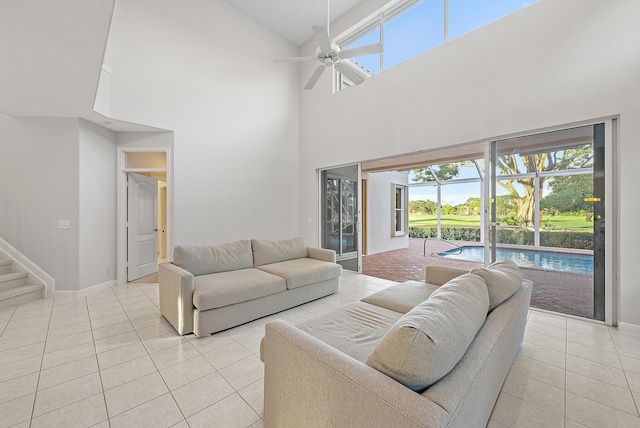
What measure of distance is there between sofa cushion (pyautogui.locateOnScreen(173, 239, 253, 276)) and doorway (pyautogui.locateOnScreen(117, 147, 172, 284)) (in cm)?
162

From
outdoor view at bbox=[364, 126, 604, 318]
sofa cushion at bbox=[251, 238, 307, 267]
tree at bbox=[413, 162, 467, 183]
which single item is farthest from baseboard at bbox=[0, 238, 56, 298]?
tree at bbox=[413, 162, 467, 183]

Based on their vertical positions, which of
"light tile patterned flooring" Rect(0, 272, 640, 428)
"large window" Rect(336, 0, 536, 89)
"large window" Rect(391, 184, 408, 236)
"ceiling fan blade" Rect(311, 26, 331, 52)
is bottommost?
"light tile patterned flooring" Rect(0, 272, 640, 428)

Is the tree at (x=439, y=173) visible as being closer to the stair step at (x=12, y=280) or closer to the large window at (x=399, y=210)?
the large window at (x=399, y=210)

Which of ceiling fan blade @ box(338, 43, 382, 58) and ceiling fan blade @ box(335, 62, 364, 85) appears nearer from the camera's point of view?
ceiling fan blade @ box(338, 43, 382, 58)

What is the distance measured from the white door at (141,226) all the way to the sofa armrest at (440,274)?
4.99 m

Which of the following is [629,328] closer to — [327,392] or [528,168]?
[528,168]

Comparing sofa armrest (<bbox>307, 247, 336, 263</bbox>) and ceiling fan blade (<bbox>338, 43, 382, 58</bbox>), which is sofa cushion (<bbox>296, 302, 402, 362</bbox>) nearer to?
sofa armrest (<bbox>307, 247, 336, 263</bbox>)

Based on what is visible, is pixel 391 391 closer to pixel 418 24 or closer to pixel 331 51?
pixel 331 51

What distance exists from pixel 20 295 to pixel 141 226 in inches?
72.8

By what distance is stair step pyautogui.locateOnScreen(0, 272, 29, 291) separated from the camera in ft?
11.6

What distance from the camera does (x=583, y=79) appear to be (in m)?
2.87

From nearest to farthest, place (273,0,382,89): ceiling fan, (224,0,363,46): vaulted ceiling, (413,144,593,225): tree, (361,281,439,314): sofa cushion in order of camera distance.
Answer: (361,281,439,314): sofa cushion, (273,0,382,89): ceiling fan, (413,144,593,225): tree, (224,0,363,46): vaulted ceiling

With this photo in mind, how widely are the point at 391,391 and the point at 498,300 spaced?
1127mm

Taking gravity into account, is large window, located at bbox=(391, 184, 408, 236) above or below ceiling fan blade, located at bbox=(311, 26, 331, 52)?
below
